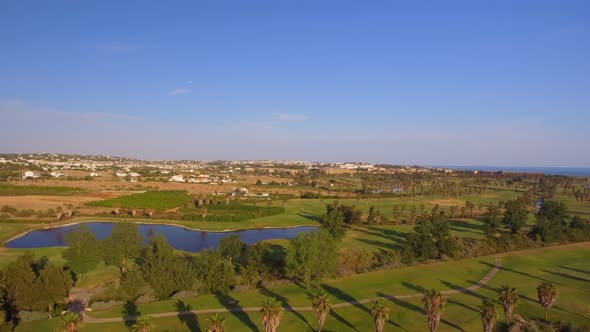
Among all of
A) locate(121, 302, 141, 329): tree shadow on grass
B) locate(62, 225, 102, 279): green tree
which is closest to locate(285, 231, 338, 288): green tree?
locate(121, 302, 141, 329): tree shadow on grass

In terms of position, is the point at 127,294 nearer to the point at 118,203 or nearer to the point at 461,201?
the point at 118,203

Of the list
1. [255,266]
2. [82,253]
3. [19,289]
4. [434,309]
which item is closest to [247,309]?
[255,266]

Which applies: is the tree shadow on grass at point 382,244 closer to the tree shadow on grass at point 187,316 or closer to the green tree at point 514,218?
the green tree at point 514,218

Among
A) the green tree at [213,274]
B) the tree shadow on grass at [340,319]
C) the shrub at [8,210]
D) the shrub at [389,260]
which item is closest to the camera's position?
the tree shadow on grass at [340,319]

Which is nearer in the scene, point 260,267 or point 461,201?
point 260,267

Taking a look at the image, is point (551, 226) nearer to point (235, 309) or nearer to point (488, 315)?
point (488, 315)

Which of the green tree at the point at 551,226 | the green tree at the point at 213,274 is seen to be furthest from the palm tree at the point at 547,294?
the green tree at the point at 551,226

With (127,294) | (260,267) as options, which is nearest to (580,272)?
(260,267)
